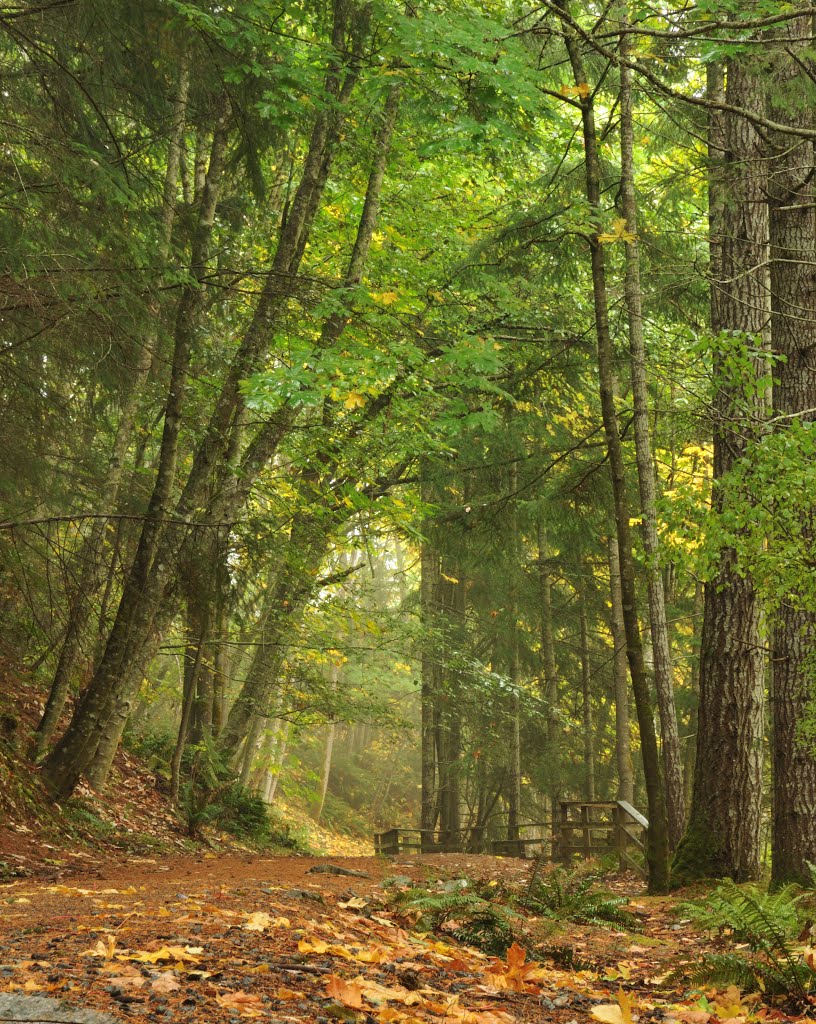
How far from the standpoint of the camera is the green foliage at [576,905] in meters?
6.61

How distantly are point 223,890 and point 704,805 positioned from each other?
5.47 meters

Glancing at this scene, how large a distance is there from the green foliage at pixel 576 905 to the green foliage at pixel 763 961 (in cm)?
209

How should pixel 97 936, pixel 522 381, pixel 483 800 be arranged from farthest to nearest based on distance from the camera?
1. pixel 483 800
2. pixel 522 381
3. pixel 97 936

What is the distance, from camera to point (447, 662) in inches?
657

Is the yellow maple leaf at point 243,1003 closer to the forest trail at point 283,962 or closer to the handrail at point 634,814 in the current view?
the forest trail at point 283,962

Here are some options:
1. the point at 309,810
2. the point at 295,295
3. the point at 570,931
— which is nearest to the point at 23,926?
the point at 570,931

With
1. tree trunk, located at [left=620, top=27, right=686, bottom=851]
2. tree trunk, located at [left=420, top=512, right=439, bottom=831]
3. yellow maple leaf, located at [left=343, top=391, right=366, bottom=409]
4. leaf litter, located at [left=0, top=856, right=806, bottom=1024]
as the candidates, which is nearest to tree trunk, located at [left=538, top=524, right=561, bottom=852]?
tree trunk, located at [left=420, top=512, right=439, bottom=831]

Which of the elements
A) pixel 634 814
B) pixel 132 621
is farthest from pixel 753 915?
pixel 634 814

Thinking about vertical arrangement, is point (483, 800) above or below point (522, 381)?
below

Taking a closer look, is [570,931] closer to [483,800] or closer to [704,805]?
[704,805]

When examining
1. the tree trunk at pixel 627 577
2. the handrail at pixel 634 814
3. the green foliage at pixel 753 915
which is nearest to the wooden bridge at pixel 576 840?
the handrail at pixel 634 814

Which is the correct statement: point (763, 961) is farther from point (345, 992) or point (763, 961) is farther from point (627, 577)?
point (627, 577)

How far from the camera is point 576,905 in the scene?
6820 mm

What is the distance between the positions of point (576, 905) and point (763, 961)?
105 inches
